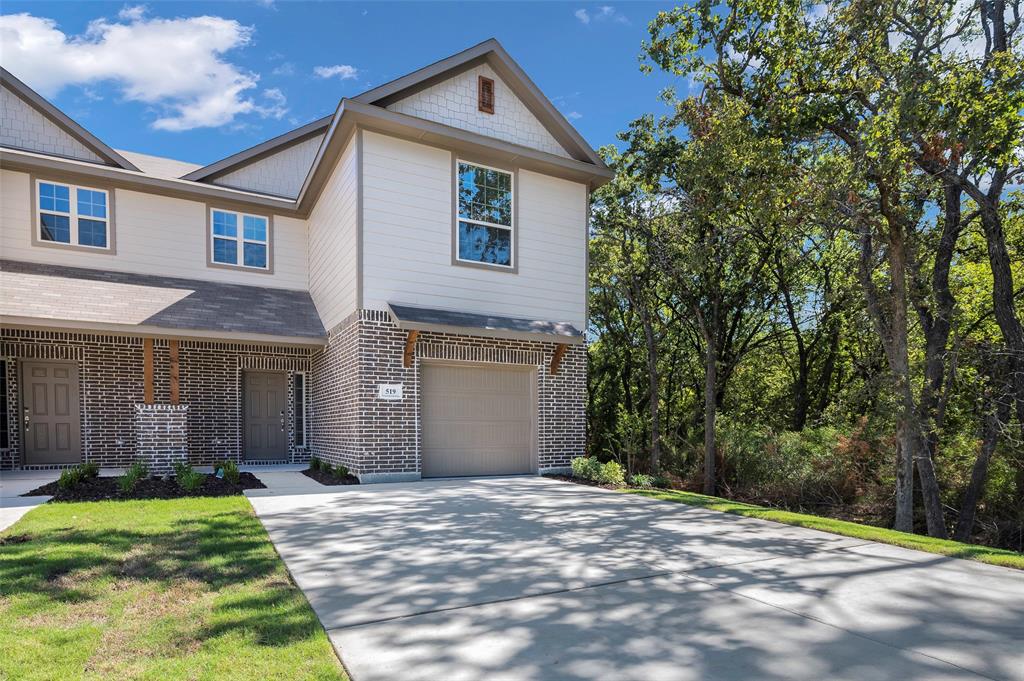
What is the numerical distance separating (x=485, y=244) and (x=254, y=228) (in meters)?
5.90

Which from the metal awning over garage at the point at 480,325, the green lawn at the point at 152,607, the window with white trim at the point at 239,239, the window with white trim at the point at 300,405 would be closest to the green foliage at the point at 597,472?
the metal awning over garage at the point at 480,325

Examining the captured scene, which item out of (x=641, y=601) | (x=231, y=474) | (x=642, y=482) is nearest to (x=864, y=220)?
(x=642, y=482)

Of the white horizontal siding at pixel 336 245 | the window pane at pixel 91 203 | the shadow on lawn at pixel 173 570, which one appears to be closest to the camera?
the shadow on lawn at pixel 173 570

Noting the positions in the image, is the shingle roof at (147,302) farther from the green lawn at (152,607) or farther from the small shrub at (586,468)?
the small shrub at (586,468)

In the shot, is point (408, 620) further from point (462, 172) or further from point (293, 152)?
point (293, 152)

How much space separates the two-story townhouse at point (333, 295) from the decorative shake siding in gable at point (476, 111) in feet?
0.13

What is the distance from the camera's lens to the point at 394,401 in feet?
33.0

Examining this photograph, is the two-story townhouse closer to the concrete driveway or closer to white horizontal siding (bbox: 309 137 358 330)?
white horizontal siding (bbox: 309 137 358 330)

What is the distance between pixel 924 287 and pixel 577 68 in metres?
8.78

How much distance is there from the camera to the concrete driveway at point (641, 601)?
9.84 ft

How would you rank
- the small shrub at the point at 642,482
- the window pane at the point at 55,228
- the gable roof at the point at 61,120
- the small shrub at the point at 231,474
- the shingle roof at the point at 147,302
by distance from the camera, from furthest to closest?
the gable roof at the point at 61,120
the window pane at the point at 55,228
the small shrub at the point at 642,482
the shingle roof at the point at 147,302
the small shrub at the point at 231,474

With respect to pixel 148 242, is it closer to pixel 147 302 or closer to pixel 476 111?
pixel 147 302

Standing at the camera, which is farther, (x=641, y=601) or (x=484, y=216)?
(x=484, y=216)

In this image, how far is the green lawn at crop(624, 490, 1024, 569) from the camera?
16.9ft
